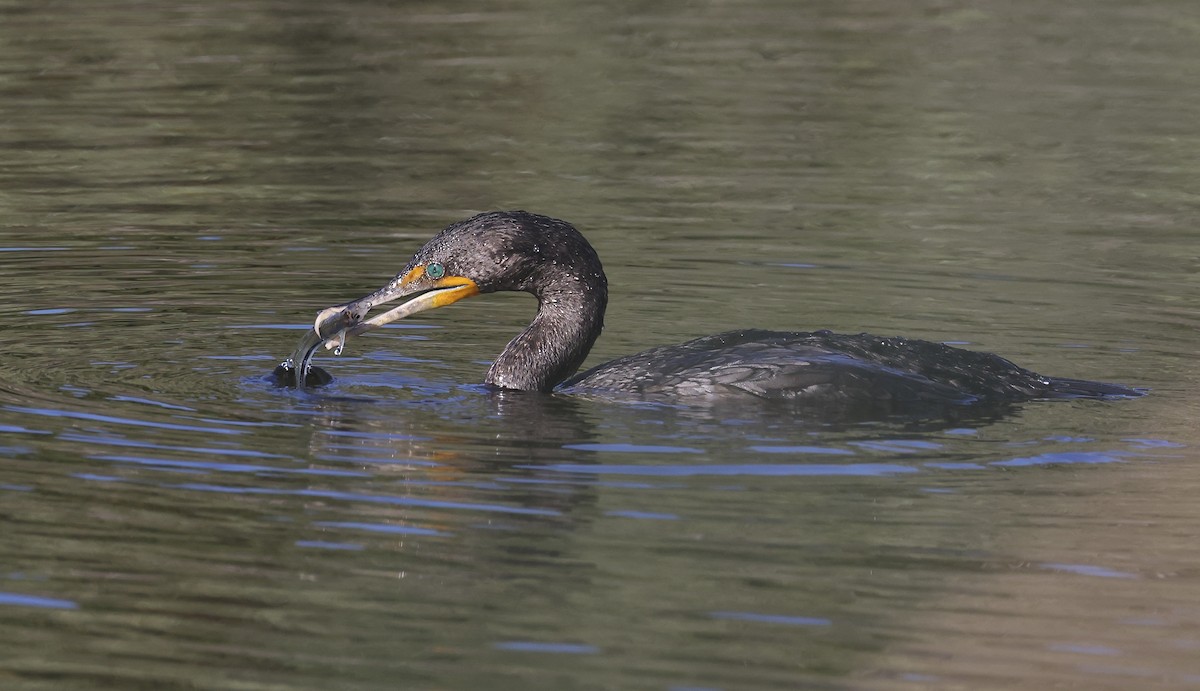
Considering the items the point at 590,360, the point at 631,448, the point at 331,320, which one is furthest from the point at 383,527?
the point at 590,360

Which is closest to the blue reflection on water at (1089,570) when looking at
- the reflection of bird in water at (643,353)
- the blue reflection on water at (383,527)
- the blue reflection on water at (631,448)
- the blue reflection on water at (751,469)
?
the blue reflection on water at (751,469)

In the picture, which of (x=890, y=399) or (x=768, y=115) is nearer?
(x=890, y=399)

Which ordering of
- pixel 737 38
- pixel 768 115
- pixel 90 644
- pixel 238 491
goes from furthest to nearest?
1. pixel 737 38
2. pixel 768 115
3. pixel 238 491
4. pixel 90 644

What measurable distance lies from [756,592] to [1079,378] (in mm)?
4094

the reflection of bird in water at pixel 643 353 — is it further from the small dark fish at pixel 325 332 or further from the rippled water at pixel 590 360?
the rippled water at pixel 590 360

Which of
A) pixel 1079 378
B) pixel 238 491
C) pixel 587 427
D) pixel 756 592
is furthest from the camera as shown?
pixel 1079 378

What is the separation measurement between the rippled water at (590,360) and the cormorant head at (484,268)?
16.8 inches

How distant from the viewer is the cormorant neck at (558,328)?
9945 millimetres

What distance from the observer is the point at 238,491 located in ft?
25.1

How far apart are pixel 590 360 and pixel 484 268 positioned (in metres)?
1.29

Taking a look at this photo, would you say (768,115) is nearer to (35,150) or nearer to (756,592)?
(35,150)

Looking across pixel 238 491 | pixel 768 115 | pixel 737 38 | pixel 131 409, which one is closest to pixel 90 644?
pixel 238 491

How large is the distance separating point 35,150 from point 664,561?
40.7 feet

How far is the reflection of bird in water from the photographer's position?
29.7 feet
